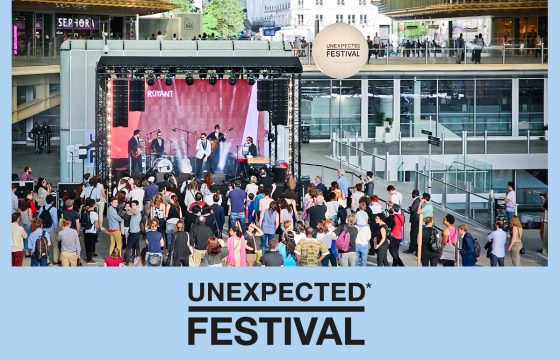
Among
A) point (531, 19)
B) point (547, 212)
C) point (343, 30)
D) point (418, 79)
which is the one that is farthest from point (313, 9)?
point (547, 212)

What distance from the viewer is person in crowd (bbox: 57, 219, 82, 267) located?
22844mm

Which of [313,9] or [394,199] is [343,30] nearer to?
[394,199]

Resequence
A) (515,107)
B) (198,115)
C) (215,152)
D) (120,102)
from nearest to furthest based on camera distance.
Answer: (120,102)
(215,152)
(198,115)
(515,107)

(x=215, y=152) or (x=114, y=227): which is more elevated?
(x=215, y=152)

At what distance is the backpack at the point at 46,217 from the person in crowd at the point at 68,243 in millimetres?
1608

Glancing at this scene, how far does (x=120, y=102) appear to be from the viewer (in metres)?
31.9

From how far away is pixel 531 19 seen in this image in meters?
55.9

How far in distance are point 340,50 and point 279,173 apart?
20.8 feet

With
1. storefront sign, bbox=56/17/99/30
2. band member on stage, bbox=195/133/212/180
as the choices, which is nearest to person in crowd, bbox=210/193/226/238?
band member on stage, bbox=195/133/212/180

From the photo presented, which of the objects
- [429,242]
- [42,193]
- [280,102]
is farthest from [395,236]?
[280,102]

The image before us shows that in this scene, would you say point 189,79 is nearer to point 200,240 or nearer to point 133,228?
point 133,228

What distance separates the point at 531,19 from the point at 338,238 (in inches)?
1362

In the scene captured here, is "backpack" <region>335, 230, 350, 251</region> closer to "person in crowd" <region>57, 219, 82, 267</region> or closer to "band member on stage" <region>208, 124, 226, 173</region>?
"person in crowd" <region>57, 219, 82, 267</region>
